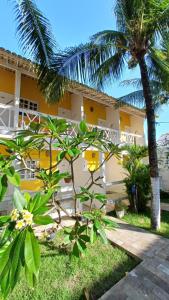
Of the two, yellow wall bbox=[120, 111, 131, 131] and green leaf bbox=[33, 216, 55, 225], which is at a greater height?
yellow wall bbox=[120, 111, 131, 131]

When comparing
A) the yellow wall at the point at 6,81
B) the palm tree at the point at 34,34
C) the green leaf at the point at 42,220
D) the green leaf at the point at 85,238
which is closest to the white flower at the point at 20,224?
the green leaf at the point at 42,220

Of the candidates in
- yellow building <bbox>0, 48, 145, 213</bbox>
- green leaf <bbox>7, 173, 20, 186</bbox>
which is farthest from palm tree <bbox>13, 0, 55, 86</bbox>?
green leaf <bbox>7, 173, 20, 186</bbox>

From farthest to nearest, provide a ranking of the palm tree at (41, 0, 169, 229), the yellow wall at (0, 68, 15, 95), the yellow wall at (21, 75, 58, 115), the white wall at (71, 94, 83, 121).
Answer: the white wall at (71, 94, 83, 121) → the yellow wall at (21, 75, 58, 115) → the yellow wall at (0, 68, 15, 95) → the palm tree at (41, 0, 169, 229)

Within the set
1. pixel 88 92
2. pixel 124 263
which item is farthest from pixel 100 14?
pixel 124 263

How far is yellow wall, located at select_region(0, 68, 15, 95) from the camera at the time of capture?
32.8ft

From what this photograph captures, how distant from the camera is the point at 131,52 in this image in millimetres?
8078

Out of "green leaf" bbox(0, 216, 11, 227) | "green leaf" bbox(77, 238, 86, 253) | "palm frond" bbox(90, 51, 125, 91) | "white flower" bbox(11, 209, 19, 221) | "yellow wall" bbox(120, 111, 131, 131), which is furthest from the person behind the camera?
"yellow wall" bbox(120, 111, 131, 131)

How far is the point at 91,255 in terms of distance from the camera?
5.46m

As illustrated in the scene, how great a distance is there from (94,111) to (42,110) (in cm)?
473

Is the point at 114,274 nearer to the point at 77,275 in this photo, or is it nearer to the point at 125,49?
the point at 77,275

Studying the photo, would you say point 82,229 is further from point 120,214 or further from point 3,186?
point 120,214

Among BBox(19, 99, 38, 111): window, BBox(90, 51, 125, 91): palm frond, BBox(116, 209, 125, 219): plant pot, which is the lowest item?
BBox(116, 209, 125, 219): plant pot

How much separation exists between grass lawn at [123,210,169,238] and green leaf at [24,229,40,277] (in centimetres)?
661

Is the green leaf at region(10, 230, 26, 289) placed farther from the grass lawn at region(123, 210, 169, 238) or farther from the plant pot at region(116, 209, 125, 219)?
the plant pot at region(116, 209, 125, 219)
